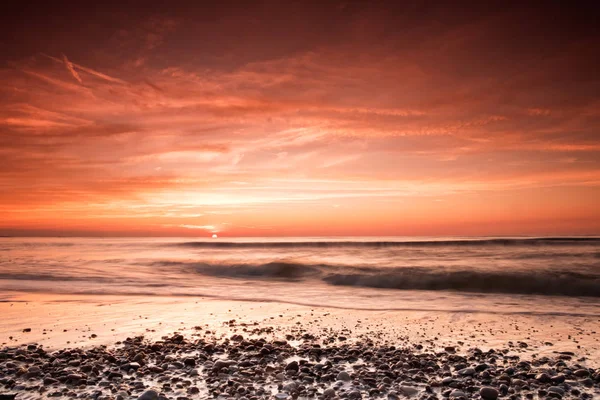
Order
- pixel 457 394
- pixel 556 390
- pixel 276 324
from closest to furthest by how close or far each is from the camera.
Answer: pixel 457 394 → pixel 556 390 → pixel 276 324

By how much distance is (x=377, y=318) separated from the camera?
456 inches

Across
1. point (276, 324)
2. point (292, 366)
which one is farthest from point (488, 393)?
point (276, 324)

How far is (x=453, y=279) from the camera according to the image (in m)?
21.4

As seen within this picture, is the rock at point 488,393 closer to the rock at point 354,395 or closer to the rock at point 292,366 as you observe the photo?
the rock at point 354,395

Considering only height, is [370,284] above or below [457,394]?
below

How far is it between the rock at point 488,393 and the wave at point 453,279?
14744 mm

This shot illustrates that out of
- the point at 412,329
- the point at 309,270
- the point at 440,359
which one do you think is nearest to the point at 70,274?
the point at 309,270

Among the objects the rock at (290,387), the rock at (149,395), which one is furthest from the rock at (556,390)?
the rock at (149,395)

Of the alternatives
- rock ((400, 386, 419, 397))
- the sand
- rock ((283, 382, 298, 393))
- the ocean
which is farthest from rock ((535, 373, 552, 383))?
the ocean

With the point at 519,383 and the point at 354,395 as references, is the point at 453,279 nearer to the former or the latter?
the point at 519,383

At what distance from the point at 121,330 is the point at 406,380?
6690 mm

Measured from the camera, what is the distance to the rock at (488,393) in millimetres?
5414

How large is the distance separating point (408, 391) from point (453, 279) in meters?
17.0

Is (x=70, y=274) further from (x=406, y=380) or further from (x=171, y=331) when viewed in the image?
(x=406, y=380)
